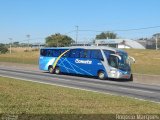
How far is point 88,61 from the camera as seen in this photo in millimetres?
34844

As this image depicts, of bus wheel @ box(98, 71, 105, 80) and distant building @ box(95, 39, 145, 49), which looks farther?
distant building @ box(95, 39, 145, 49)

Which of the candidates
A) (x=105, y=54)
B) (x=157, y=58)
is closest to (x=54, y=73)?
(x=105, y=54)

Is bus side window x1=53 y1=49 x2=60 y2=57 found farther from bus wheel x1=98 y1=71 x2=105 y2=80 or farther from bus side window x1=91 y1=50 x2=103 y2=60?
bus wheel x1=98 y1=71 x2=105 y2=80

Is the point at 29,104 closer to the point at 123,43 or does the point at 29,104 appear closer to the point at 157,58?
the point at 157,58

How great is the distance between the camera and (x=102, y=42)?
351 feet

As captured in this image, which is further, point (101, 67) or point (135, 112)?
point (101, 67)

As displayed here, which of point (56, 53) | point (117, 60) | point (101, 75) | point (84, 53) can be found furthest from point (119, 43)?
point (117, 60)

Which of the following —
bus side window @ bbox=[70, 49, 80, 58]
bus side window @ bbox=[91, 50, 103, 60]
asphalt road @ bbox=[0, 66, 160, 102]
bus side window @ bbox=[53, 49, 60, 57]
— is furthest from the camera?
bus side window @ bbox=[53, 49, 60, 57]

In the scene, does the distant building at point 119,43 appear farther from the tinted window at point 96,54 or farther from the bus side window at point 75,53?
the tinted window at point 96,54

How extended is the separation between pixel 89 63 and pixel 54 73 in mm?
5647

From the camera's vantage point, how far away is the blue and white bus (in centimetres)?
3247

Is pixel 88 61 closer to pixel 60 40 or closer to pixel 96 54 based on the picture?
pixel 96 54

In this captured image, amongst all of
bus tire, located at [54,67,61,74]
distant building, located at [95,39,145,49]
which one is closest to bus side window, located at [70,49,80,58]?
bus tire, located at [54,67,61,74]

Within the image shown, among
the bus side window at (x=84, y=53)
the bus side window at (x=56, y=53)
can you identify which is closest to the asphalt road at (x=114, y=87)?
the bus side window at (x=84, y=53)
